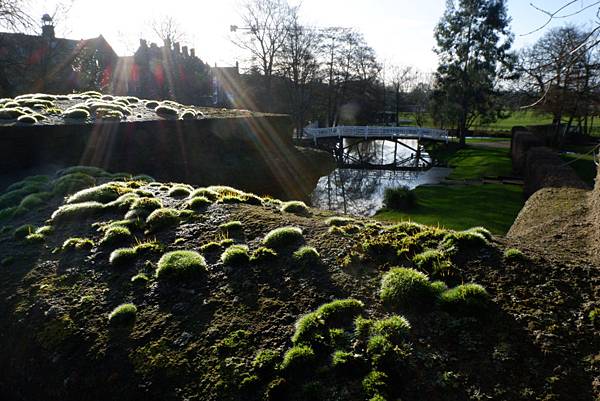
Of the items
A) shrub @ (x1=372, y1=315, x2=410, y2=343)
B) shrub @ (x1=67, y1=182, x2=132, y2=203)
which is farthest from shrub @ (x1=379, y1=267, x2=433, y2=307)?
shrub @ (x1=67, y1=182, x2=132, y2=203)

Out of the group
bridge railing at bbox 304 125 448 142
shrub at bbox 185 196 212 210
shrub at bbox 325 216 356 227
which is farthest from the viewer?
bridge railing at bbox 304 125 448 142

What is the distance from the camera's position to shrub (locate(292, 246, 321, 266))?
559 centimetres

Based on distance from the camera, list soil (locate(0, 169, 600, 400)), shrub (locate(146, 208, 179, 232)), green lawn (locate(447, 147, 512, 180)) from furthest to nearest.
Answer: green lawn (locate(447, 147, 512, 180)), shrub (locate(146, 208, 179, 232)), soil (locate(0, 169, 600, 400))

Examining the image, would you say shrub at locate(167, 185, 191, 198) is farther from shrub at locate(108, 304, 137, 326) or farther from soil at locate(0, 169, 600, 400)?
shrub at locate(108, 304, 137, 326)

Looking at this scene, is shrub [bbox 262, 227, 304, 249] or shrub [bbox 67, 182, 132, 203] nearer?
shrub [bbox 262, 227, 304, 249]

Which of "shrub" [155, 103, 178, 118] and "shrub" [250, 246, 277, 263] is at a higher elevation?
"shrub" [155, 103, 178, 118]

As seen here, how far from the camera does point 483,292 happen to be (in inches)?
176

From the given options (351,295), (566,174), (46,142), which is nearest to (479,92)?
(566,174)

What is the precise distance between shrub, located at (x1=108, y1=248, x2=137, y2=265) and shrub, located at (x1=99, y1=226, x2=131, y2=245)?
1.72ft

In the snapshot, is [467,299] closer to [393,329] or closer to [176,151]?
[393,329]

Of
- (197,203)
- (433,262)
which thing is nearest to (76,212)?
(197,203)

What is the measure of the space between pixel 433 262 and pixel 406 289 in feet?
2.22

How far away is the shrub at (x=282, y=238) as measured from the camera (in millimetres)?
6113

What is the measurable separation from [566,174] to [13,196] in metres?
18.5
